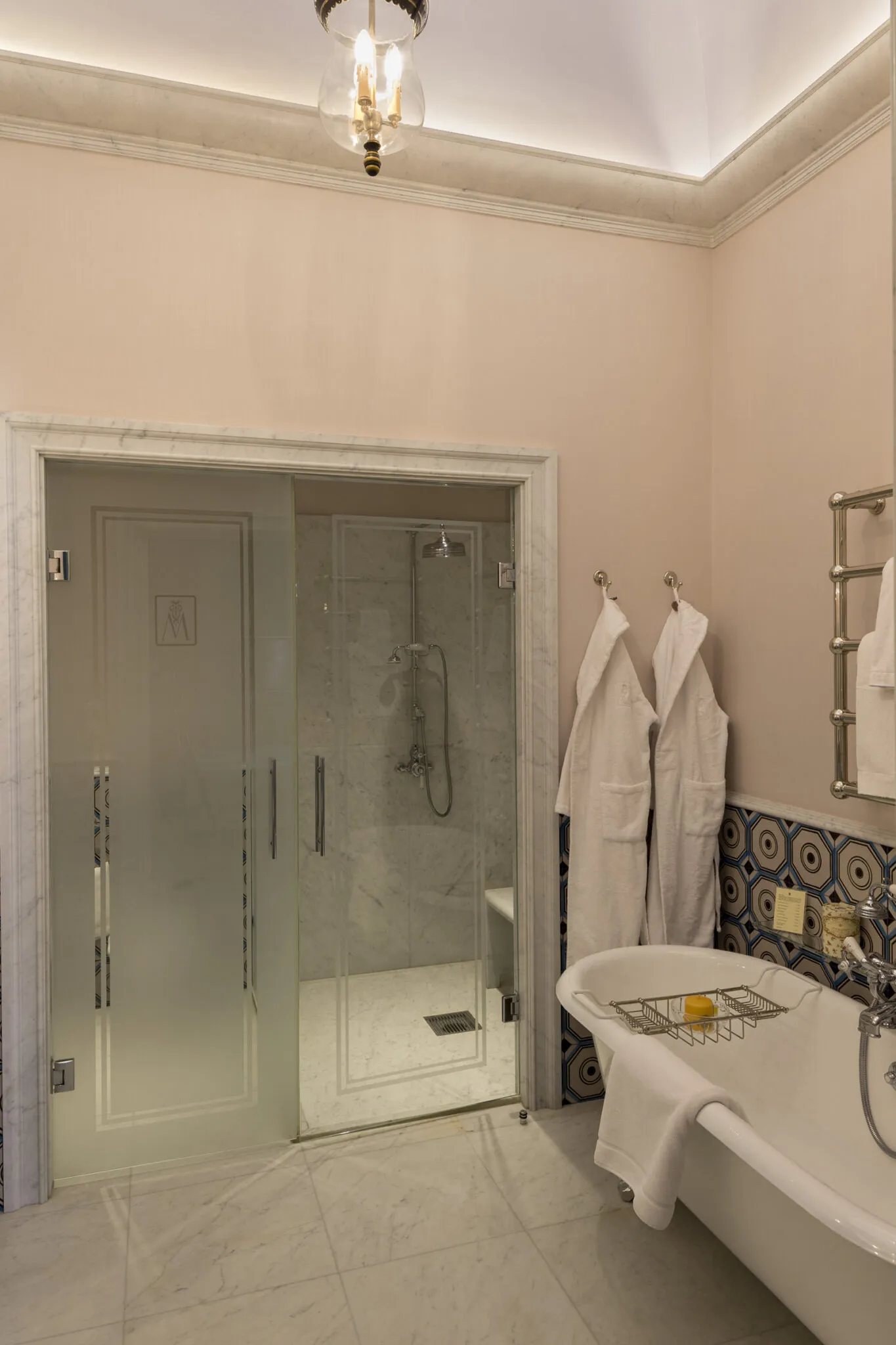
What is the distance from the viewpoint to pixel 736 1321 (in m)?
1.86

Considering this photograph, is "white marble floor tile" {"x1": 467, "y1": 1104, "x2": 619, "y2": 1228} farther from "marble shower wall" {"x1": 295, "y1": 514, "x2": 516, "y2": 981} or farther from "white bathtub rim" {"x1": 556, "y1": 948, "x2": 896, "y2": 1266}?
"white bathtub rim" {"x1": 556, "y1": 948, "x2": 896, "y2": 1266}

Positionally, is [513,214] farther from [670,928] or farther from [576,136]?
[670,928]

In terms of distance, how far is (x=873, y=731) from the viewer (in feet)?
6.64

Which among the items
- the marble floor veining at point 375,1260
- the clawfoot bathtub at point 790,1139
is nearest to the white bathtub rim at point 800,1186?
the clawfoot bathtub at point 790,1139

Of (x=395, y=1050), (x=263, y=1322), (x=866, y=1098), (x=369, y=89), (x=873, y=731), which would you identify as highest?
(x=369, y=89)

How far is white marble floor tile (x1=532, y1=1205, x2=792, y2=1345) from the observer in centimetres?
184

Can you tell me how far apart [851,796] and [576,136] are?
207 cm

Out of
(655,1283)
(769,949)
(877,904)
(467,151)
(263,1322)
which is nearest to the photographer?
(263,1322)

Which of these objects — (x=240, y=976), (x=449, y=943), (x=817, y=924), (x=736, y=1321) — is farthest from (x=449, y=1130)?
(x=817, y=924)

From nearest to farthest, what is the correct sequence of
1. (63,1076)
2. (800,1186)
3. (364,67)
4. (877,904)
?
(800,1186) → (364,67) → (877,904) → (63,1076)

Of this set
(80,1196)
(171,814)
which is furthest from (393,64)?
(80,1196)

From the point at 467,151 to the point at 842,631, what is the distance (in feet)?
5.52

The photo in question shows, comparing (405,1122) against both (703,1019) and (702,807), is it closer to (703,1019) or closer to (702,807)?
(703,1019)

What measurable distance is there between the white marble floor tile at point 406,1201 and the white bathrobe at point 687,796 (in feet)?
2.88
